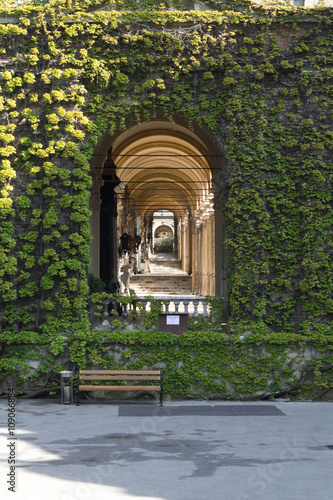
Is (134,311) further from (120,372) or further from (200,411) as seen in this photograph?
(200,411)

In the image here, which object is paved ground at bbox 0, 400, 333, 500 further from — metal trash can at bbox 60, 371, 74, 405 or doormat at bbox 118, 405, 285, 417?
metal trash can at bbox 60, 371, 74, 405

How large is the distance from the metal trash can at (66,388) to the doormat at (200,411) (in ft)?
3.23

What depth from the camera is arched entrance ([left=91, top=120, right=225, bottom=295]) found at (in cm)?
1545

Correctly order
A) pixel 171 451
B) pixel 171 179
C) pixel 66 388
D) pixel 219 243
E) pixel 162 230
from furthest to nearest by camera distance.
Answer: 1. pixel 162 230
2. pixel 171 179
3. pixel 219 243
4. pixel 66 388
5. pixel 171 451

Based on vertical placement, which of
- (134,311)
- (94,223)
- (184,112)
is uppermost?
(184,112)

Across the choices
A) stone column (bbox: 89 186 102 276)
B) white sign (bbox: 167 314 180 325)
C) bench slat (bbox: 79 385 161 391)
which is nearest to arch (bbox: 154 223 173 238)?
stone column (bbox: 89 186 102 276)

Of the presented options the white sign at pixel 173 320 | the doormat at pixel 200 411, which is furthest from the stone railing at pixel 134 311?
the doormat at pixel 200 411

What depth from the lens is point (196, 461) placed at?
8.60m

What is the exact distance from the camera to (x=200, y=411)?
1201cm

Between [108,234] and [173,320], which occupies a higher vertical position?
[108,234]

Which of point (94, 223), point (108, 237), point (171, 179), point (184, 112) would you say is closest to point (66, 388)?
point (94, 223)

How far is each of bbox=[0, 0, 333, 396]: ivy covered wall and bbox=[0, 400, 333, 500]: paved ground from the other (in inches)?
76.0

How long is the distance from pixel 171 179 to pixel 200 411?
22.1 metres

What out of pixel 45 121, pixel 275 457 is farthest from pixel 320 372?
pixel 45 121
